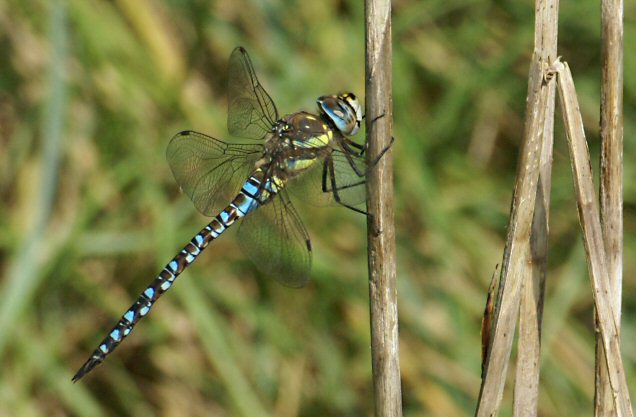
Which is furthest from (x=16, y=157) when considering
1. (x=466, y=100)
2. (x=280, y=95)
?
(x=466, y=100)

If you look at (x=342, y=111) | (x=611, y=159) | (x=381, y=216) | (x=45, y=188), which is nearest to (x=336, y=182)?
(x=342, y=111)

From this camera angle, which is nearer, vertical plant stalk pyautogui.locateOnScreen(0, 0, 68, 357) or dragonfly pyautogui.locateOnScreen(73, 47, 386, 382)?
dragonfly pyautogui.locateOnScreen(73, 47, 386, 382)

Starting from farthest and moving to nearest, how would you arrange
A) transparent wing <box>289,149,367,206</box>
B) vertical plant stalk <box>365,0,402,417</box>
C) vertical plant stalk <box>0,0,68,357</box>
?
vertical plant stalk <box>0,0,68,357</box> → transparent wing <box>289,149,367,206</box> → vertical plant stalk <box>365,0,402,417</box>

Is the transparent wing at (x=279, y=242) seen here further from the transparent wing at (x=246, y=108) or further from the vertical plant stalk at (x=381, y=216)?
the vertical plant stalk at (x=381, y=216)

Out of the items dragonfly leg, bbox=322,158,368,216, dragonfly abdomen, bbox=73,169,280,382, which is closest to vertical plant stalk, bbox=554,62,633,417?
dragonfly leg, bbox=322,158,368,216

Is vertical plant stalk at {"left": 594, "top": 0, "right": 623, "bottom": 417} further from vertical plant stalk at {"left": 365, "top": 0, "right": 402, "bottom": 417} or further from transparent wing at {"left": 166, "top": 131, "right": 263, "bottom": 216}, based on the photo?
transparent wing at {"left": 166, "top": 131, "right": 263, "bottom": 216}

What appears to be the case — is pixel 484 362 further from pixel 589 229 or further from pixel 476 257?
pixel 476 257
